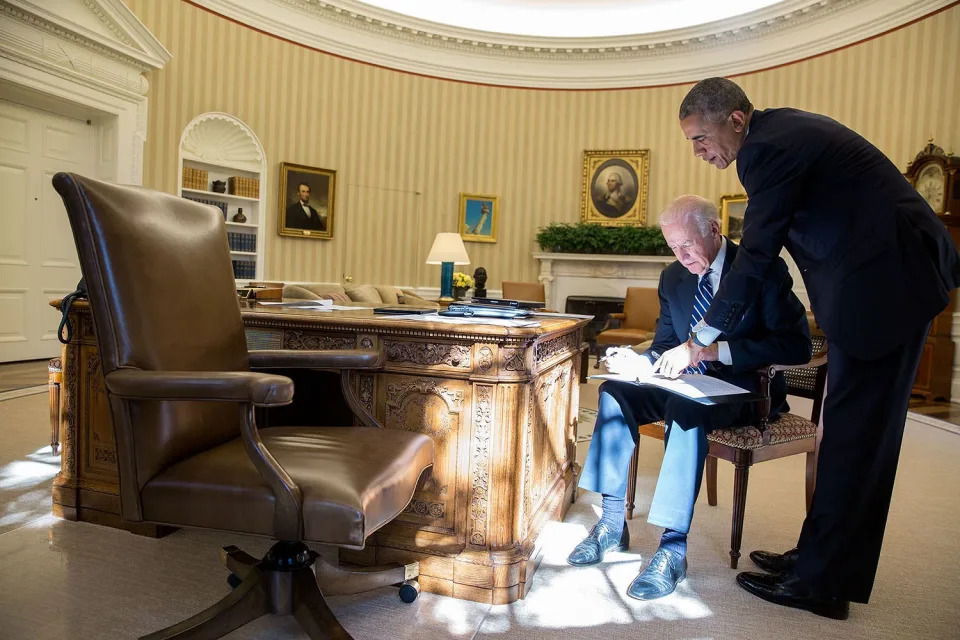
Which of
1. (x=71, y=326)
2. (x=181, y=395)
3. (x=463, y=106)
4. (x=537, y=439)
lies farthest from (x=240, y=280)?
(x=181, y=395)

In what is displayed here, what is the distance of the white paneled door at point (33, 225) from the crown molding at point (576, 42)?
2.28 metres

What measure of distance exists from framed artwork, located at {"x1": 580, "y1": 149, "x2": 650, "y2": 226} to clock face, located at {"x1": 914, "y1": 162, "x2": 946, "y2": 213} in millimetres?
3722

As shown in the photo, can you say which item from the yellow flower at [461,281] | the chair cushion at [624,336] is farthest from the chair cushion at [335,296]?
the chair cushion at [624,336]

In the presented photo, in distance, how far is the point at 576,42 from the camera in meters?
9.89

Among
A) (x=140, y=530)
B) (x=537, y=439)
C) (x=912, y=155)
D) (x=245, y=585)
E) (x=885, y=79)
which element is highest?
(x=885, y=79)

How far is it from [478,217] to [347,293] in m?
3.71

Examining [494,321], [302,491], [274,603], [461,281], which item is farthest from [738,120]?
[461,281]

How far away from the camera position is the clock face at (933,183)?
6477 mm

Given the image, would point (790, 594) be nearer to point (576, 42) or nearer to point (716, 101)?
point (716, 101)

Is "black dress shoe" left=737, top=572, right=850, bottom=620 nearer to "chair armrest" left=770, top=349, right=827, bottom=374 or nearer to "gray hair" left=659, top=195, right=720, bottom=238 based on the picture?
"chair armrest" left=770, top=349, right=827, bottom=374

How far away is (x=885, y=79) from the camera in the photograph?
781 centimetres

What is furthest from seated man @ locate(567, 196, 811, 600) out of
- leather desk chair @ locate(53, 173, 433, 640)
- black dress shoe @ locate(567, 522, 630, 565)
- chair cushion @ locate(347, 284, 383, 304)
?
chair cushion @ locate(347, 284, 383, 304)

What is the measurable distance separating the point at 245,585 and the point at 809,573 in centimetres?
167

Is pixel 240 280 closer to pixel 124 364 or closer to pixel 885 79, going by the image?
pixel 124 364
